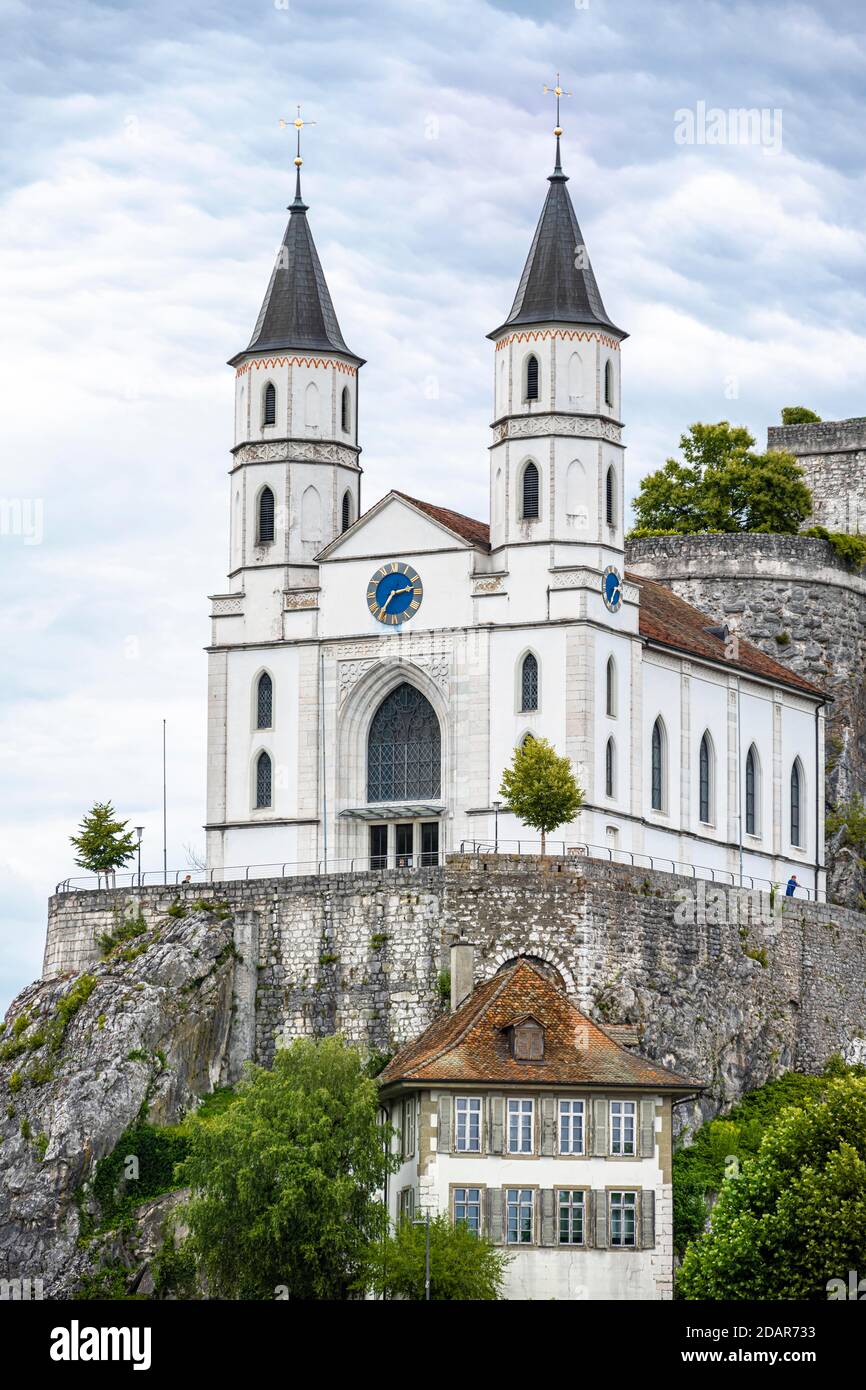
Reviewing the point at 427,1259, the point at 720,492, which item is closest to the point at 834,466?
the point at 720,492

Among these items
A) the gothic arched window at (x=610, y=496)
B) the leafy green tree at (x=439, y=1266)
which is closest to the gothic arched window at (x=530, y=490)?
the gothic arched window at (x=610, y=496)

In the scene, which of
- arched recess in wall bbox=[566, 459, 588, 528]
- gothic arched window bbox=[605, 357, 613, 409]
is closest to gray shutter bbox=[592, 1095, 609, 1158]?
arched recess in wall bbox=[566, 459, 588, 528]

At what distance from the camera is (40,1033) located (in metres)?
95.2

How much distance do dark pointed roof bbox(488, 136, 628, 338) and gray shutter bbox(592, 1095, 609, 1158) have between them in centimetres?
2892

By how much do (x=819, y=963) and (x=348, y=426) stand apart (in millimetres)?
23426

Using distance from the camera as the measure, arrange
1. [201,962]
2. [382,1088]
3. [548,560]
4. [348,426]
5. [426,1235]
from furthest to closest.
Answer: [348,426], [548,560], [201,962], [382,1088], [426,1235]

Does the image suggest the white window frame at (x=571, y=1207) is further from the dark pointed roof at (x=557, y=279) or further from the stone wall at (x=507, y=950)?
the dark pointed roof at (x=557, y=279)

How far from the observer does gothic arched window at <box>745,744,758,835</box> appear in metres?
109

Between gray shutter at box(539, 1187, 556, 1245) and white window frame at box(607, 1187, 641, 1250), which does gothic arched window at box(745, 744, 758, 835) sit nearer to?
white window frame at box(607, 1187, 641, 1250)

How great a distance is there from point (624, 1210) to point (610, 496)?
89.8 ft

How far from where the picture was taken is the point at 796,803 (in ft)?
370

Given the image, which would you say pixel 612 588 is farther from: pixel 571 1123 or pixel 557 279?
pixel 571 1123
